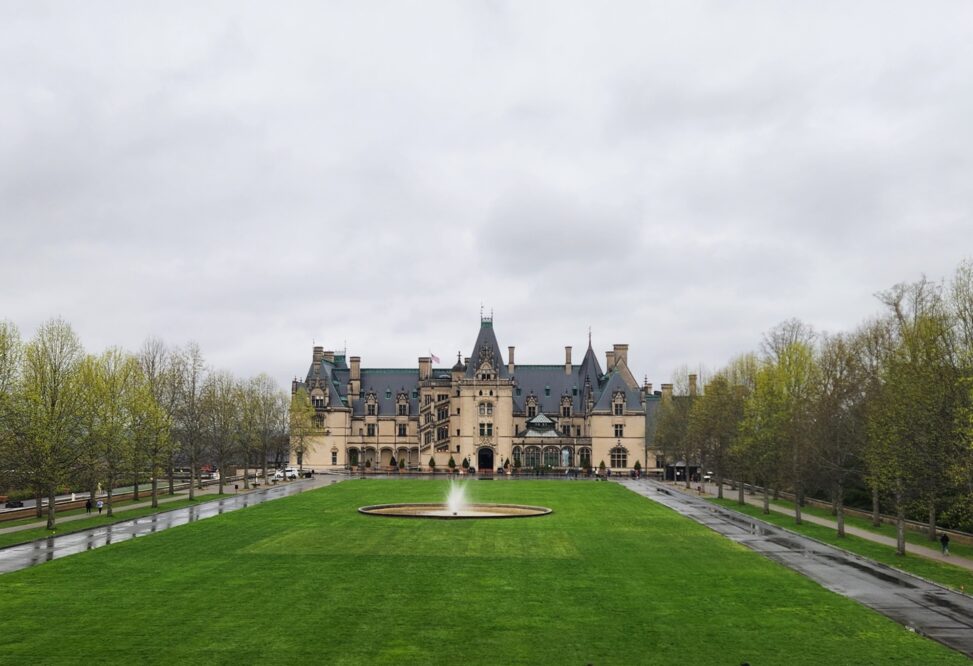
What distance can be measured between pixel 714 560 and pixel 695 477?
275 ft

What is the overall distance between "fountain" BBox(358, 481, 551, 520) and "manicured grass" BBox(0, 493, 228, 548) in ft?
53.8

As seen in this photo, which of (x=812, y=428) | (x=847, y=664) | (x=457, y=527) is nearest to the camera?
(x=847, y=664)

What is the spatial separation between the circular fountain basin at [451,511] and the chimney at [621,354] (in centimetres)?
7120

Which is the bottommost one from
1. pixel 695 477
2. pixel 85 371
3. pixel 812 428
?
pixel 695 477

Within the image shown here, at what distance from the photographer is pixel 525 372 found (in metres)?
135

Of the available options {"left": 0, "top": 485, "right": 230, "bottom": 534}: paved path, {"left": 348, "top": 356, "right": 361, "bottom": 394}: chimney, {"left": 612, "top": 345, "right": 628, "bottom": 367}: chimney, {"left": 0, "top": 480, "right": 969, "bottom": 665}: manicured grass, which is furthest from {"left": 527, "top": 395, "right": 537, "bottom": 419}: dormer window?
{"left": 0, "top": 480, "right": 969, "bottom": 665}: manicured grass

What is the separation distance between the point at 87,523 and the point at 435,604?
115 ft

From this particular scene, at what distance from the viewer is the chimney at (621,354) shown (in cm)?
13038

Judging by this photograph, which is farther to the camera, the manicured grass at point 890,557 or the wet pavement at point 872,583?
the manicured grass at point 890,557

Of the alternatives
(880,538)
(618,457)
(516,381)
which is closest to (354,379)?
(516,381)

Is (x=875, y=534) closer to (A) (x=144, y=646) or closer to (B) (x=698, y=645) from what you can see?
(B) (x=698, y=645)

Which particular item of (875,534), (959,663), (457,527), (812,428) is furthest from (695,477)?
(959,663)

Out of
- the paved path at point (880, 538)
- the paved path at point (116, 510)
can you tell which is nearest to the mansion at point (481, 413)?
the paved path at point (116, 510)

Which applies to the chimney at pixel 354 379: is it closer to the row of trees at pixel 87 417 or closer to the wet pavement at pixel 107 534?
the row of trees at pixel 87 417
